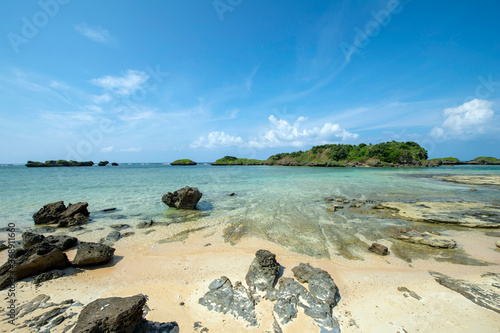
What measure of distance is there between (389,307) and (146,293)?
630 cm

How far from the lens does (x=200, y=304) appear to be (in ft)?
15.8

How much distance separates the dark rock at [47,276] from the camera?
568 cm

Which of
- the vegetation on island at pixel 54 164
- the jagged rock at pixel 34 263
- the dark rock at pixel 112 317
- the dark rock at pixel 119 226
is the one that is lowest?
the dark rock at pixel 119 226

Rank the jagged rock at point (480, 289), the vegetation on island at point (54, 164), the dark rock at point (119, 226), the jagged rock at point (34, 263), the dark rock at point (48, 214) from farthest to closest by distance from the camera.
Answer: the vegetation on island at point (54, 164) → the dark rock at point (48, 214) → the dark rock at point (119, 226) → the jagged rock at point (34, 263) → the jagged rock at point (480, 289)

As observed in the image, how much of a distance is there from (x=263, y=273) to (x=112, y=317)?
3.73 meters

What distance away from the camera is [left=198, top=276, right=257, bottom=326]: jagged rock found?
4449 mm

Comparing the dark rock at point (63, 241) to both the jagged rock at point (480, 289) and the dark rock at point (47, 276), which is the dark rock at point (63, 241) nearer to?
the dark rock at point (47, 276)

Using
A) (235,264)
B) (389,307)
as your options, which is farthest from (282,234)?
(389,307)

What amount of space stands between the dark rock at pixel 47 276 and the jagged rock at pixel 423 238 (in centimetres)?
1339

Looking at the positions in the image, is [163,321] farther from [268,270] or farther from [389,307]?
[389,307]

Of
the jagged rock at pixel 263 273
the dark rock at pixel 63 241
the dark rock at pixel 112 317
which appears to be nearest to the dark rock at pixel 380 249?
the jagged rock at pixel 263 273

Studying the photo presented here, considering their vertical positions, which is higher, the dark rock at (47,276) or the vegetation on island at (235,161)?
the vegetation on island at (235,161)

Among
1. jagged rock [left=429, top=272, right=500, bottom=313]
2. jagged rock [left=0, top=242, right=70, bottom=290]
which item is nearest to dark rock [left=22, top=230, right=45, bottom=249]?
jagged rock [left=0, top=242, right=70, bottom=290]

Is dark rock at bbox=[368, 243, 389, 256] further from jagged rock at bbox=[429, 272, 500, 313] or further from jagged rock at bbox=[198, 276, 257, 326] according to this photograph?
jagged rock at bbox=[198, 276, 257, 326]
